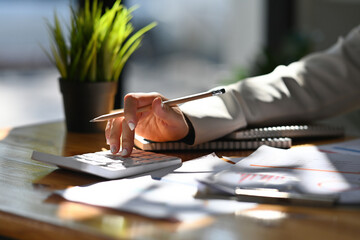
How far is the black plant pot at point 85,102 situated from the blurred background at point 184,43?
17 centimetres

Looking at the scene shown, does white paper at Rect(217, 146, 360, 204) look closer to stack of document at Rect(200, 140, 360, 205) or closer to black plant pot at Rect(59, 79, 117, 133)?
stack of document at Rect(200, 140, 360, 205)

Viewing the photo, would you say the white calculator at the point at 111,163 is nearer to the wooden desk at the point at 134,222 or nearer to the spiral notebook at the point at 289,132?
the wooden desk at the point at 134,222

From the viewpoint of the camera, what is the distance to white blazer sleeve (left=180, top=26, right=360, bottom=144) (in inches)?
41.9

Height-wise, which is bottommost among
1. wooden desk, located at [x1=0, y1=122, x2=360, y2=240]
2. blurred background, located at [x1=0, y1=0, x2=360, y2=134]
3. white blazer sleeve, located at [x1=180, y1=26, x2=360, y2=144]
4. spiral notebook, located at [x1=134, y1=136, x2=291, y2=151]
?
wooden desk, located at [x1=0, y1=122, x2=360, y2=240]

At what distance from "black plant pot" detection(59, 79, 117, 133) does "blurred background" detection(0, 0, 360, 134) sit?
6.6 inches

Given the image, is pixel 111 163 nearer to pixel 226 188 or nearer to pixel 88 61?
pixel 226 188

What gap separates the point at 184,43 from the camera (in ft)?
28.2

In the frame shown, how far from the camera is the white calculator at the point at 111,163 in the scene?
78cm

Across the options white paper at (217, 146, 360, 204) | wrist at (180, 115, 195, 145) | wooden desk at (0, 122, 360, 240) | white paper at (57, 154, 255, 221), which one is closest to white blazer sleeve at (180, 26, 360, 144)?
wrist at (180, 115, 195, 145)

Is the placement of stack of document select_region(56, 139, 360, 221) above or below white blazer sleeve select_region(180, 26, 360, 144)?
below

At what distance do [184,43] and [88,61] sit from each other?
7.49 meters

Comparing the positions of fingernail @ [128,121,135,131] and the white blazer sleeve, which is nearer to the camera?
fingernail @ [128,121,135,131]

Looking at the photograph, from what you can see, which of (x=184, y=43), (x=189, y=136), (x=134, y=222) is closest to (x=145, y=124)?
(x=189, y=136)

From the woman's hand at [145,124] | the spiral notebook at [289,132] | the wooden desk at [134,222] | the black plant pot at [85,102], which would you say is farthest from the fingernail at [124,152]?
the black plant pot at [85,102]
